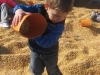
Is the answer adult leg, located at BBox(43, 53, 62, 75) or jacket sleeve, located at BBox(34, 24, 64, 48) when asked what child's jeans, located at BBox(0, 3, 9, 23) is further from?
jacket sleeve, located at BBox(34, 24, 64, 48)

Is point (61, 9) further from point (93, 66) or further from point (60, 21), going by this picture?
point (93, 66)

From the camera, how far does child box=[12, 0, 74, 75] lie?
1383 mm

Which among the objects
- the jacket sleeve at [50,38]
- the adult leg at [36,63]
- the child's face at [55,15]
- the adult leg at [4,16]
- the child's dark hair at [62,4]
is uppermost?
the child's dark hair at [62,4]

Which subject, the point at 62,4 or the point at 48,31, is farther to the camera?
the point at 48,31

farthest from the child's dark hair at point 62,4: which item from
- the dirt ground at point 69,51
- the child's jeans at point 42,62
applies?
the dirt ground at point 69,51

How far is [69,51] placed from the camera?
2314 millimetres

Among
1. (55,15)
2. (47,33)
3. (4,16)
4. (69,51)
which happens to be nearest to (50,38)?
(47,33)

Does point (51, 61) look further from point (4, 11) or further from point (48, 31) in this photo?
point (4, 11)

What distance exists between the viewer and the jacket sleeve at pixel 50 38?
1.51 metres

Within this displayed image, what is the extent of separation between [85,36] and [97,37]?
0.41ft

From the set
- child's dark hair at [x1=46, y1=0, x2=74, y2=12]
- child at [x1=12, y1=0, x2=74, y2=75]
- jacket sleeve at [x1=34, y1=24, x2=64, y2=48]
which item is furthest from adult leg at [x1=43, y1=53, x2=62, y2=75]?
child's dark hair at [x1=46, y1=0, x2=74, y2=12]

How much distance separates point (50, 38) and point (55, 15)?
0.50 feet

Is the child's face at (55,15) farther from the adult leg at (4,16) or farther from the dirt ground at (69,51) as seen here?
the adult leg at (4,16)

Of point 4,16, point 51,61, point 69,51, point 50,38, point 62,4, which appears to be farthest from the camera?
point 4,16
